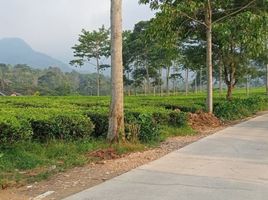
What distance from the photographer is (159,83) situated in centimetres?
5409

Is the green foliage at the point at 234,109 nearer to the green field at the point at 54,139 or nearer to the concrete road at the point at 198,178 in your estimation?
the green field at the point at 54,139

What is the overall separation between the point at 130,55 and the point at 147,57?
1766mm

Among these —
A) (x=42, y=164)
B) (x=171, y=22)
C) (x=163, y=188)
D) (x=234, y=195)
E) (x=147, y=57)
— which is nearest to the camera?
(x=234, y=195)

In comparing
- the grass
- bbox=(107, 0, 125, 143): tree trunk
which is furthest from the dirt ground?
bbox=(107, 0, 125, 143): tree trunk

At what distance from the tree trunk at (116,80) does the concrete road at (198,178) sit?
4.45ft

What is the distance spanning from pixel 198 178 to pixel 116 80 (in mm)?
3792

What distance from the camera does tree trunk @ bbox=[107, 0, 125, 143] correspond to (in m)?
10.2

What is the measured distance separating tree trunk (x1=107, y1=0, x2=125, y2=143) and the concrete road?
1355 mm

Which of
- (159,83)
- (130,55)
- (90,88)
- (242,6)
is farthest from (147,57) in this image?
(90,88)

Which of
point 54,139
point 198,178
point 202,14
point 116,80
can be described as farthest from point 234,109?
point 198,178

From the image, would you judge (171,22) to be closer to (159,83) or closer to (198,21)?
A: (198,21)

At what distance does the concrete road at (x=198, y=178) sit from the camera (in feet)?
20.2

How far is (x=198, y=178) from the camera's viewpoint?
723cm

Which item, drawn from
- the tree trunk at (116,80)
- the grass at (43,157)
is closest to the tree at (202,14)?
the tree trunk at (116,80)
